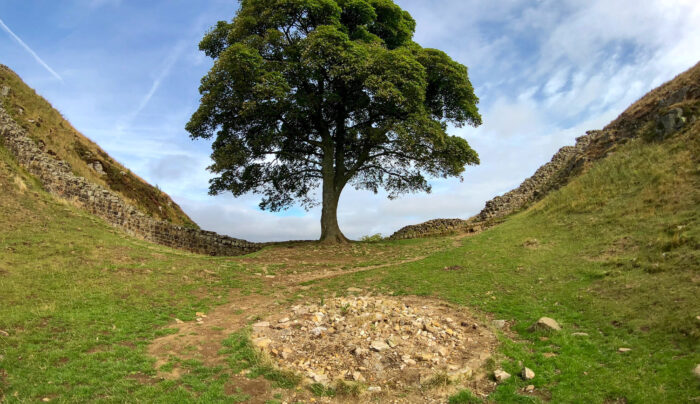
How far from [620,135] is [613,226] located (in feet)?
44.4

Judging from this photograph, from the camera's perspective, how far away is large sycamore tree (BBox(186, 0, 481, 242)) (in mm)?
20812

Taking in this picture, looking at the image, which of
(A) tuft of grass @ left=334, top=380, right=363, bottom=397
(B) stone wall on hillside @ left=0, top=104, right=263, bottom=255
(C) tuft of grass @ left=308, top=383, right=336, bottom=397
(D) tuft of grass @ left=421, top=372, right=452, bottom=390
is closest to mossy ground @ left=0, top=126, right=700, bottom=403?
(D) tuft of grass @ left=421, top=372, right=452, bottom=390

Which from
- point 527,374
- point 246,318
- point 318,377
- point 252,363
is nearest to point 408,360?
point 318,377

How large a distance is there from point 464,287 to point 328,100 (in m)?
13.3

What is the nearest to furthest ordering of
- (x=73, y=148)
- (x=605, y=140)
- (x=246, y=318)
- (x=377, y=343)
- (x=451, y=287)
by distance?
(x=377, y=343), (x=246, y=318), (x=451, y=287), (x=605, y=140), (x=73, y=148)

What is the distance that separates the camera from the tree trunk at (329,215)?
79.8 feet

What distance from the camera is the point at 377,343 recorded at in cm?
925

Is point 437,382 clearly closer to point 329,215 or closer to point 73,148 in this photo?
point 329,215

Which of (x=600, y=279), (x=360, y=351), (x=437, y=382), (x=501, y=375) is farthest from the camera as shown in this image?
(x=600, y=279)

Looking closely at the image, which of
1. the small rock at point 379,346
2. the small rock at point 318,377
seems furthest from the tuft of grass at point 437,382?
the small rock at point 318,377

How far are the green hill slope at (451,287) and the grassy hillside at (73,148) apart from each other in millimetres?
5269

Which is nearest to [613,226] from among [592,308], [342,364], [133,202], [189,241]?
[592,308]

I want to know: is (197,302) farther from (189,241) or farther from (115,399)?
(189,241)

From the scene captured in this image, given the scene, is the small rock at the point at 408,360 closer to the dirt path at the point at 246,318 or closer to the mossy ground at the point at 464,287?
the mossy ground at the point at 464,287
